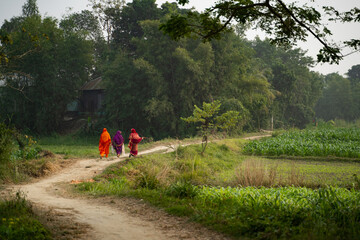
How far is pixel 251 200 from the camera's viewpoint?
747 cm

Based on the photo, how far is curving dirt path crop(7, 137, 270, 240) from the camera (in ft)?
20.1

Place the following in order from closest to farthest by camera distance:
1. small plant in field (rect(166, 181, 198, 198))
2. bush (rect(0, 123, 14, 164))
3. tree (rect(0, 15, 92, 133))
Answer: small plant in field (rect(166, 181, 198, 198))
bush (rect(0, 123, 14, 164))
tree (rect(0, 15, 92, 133))

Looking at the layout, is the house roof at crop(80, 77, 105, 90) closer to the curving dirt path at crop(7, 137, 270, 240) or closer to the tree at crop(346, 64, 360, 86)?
the curving dirt path at crop(7, 137, 270, 240)

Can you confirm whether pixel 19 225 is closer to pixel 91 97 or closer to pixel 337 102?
pixel 91 97

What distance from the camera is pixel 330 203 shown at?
661 cm

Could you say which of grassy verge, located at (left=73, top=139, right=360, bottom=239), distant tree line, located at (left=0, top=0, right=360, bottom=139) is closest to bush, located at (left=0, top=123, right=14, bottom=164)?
grassy verge, located at (left=73, top=139, right=360, bottom=239)

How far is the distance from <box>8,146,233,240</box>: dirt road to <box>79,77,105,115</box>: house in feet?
86.9

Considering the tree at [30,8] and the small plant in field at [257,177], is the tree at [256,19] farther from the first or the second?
the tree at [30,8]

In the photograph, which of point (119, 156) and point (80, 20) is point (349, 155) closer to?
point (119, 156)

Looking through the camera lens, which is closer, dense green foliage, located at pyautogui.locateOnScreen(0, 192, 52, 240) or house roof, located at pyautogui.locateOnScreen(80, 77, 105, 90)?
dense green foliage, located at pyautogui.locateOnScreen(0, 192, 52, 240)

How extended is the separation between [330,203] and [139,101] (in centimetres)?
2489

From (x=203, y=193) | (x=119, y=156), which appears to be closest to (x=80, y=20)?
(x=119, y=156)

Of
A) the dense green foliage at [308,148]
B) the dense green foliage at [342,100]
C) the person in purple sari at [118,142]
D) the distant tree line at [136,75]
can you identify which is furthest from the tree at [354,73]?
the person in purple sari at [118,142]

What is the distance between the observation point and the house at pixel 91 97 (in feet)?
120
